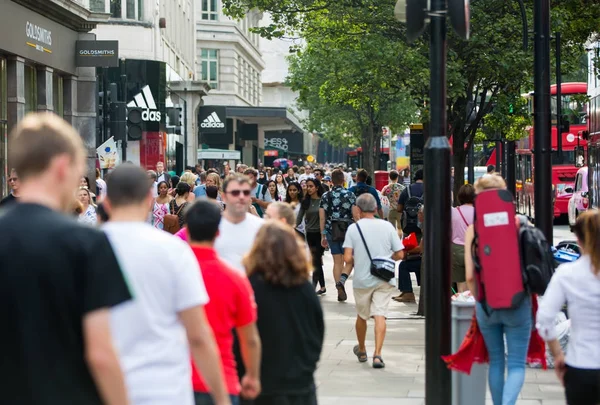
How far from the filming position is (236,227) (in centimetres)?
779

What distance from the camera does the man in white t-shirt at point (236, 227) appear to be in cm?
768

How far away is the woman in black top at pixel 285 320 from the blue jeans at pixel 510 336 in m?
2.17

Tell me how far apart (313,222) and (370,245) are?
6417 millimetres

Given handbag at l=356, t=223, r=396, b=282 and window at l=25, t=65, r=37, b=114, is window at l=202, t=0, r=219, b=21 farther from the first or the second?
handbag at l=356, t=223, r=396, b=282

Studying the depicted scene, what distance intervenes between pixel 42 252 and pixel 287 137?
10608cm

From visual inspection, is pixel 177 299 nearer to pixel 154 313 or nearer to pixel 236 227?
pixel 154 313

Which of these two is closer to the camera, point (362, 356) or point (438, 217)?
point (438, 217)

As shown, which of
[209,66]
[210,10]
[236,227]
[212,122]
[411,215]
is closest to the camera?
[236,227]

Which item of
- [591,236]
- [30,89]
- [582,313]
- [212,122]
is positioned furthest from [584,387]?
[212,122]

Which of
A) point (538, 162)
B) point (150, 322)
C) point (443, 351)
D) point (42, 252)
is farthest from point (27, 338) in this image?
point (538, 162)

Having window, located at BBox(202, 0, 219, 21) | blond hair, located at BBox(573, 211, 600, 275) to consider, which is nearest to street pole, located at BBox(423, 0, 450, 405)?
blond hair, located at BBox(573, 211, 600, 275)

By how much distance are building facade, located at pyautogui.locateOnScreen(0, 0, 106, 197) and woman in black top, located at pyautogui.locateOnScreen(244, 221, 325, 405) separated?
15158 mm

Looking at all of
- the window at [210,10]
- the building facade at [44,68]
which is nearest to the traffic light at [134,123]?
the building facade at [44,68]

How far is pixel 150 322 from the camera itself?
15.1 ft
